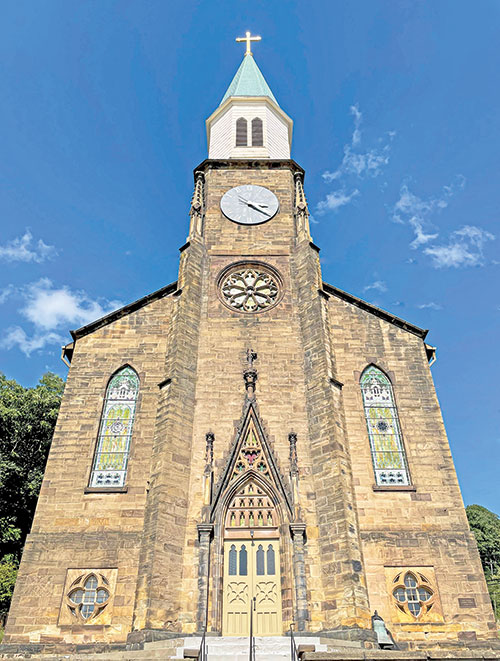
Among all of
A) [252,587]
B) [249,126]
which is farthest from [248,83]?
[252,587]

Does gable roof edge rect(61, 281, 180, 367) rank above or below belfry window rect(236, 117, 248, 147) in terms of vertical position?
below

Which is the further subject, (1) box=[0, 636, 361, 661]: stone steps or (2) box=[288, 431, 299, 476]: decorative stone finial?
(2) box=[288, 431, 299, 476]: decorative stone finial

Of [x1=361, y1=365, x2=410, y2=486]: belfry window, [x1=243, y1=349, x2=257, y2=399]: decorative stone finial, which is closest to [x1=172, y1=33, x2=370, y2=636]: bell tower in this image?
[x1=243, y1=349, x2=257, y2=399]: decorative stone finial

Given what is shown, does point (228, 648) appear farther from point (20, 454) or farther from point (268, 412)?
point (20, 454)

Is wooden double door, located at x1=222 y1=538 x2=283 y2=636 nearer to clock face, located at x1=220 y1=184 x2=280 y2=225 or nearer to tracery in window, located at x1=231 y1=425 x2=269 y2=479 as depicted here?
tracery in window, located at x1=231 y1=425 x2=269 y2=479

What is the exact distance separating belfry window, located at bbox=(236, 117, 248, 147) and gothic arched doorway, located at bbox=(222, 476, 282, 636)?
57.9 feet

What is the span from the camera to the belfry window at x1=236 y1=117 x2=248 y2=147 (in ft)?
91.1

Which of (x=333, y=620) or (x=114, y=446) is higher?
(x=114, y=446)

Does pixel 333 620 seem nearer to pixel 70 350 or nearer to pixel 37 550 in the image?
pixel 37 550

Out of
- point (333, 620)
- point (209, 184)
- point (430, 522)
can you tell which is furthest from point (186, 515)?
point (209, 184)

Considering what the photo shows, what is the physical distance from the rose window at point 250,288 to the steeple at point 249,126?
303 inches

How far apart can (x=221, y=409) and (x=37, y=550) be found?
258 inches

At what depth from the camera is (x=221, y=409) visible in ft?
58.5

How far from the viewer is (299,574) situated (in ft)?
48.0
